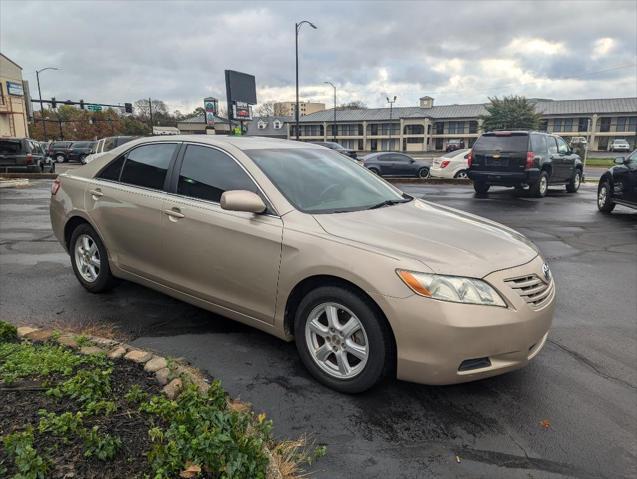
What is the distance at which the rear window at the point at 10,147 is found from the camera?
21922 mm

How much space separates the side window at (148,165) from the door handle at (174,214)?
0.35 meters

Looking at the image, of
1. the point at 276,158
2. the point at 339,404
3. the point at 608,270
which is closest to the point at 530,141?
the point at 608,270

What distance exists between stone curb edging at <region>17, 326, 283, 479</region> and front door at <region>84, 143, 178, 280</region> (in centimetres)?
97

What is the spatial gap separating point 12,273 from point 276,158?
3.82 meters

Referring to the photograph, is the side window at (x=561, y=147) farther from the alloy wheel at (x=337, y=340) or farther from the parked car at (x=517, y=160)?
the alloy wheel at (x=337, y=340)

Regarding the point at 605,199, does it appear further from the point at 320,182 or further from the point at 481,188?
the point at 320,182

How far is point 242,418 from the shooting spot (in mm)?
2387

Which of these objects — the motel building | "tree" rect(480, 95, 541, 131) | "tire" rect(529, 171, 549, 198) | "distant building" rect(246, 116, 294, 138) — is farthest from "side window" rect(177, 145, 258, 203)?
"distant building" rect(246, 116, 294, 138)

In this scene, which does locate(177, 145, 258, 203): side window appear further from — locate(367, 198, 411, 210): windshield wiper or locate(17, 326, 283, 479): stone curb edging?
locate(17, 326, 283, 479): stone curb edging

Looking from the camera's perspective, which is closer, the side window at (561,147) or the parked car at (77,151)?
the side window at (561,147)

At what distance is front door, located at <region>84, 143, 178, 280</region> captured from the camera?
411cm

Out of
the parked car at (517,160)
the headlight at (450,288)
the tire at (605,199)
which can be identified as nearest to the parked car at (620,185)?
the tire at (605,199)

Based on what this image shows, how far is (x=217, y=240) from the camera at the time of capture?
3.58 m

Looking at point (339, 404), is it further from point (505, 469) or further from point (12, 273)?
point (12, 273)
